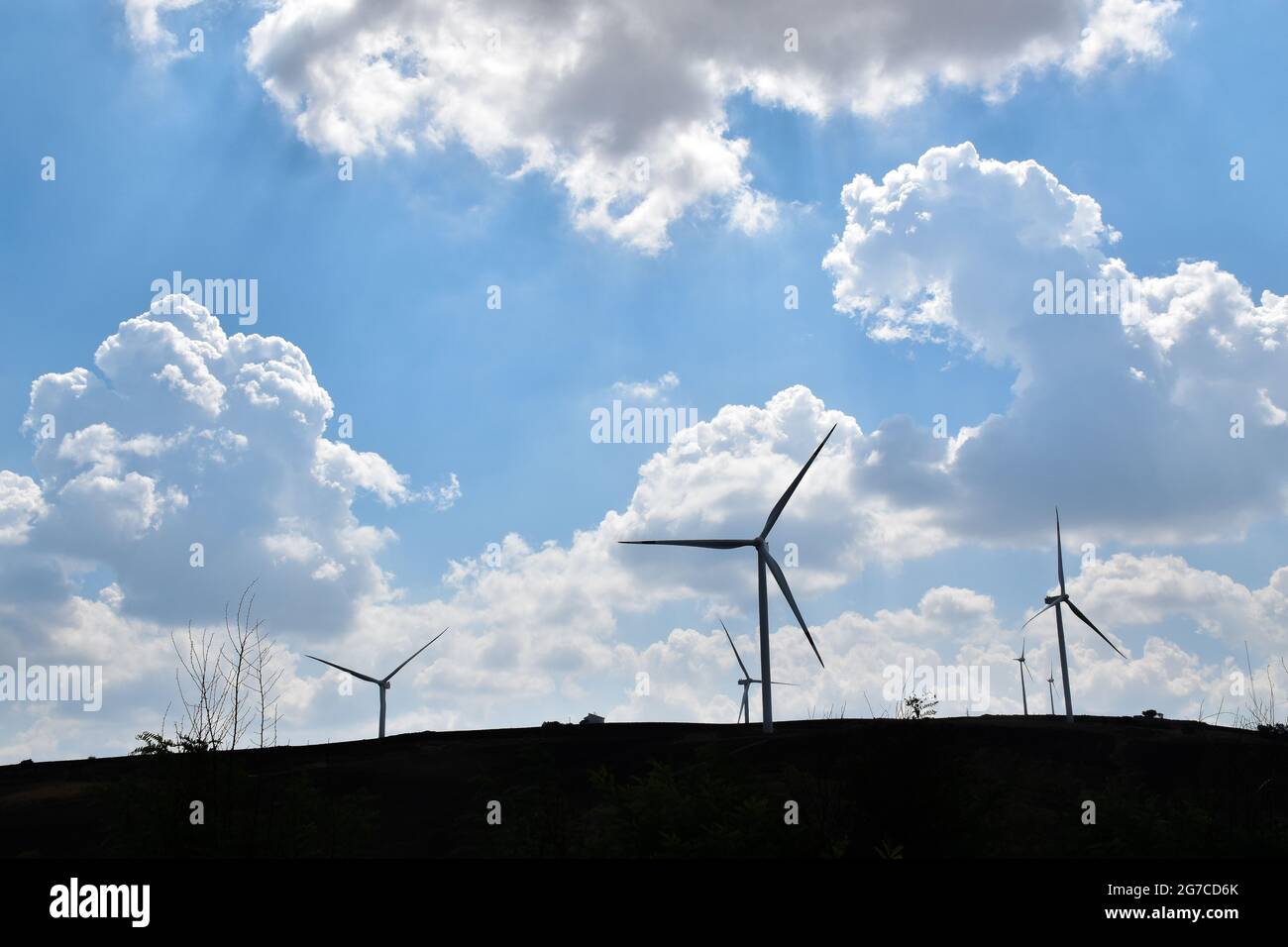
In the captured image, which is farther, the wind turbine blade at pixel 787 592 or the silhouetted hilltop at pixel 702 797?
the wind turbine blade at pixel 787 592

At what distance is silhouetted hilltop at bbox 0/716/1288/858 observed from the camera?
1362 inches

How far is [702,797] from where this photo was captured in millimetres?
36750

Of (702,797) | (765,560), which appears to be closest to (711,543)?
(765,560)

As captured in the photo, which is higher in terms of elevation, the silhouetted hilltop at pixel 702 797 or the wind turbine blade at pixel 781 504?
the wind turbine blade at pixel 781 504

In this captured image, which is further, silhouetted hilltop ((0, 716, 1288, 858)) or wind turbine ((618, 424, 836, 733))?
wind turbine ((618, 424, 836, 733))

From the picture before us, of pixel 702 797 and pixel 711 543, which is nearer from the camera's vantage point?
pixel 702 797

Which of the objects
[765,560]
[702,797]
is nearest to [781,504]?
[765,560]

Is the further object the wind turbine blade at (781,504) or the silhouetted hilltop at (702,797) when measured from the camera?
the wind turbine blade at (781,504)

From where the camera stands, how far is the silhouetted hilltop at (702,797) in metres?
34.6

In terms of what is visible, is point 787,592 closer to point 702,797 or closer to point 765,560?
point 765,560

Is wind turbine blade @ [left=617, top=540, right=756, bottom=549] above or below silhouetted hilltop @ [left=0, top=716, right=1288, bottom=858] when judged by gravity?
above

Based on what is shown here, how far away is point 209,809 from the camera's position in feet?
98.4
